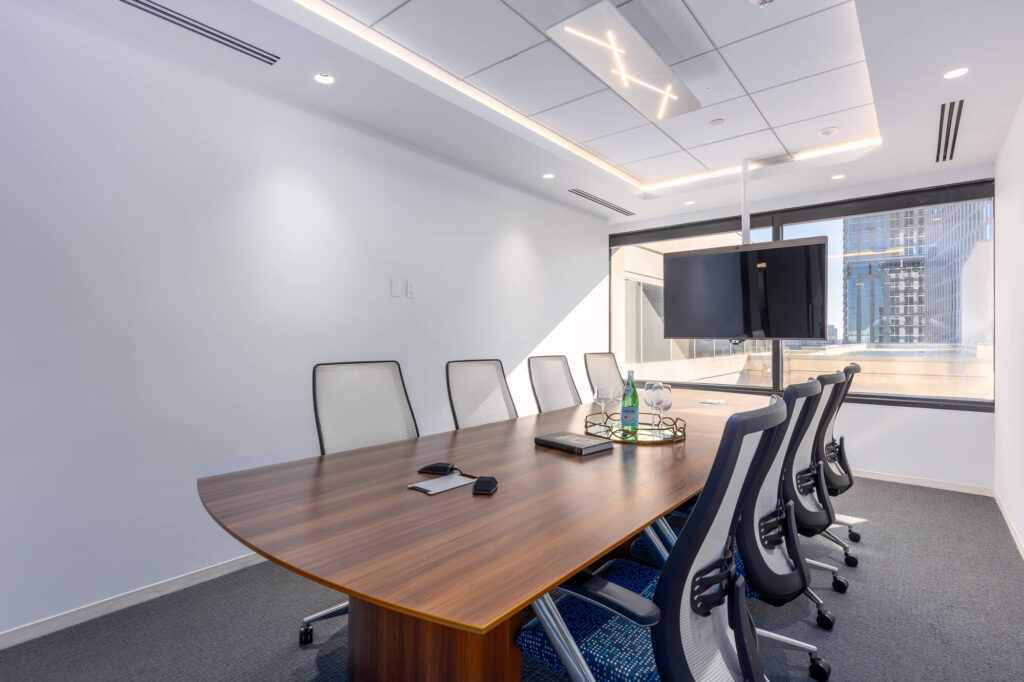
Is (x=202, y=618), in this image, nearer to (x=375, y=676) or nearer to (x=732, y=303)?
(x=375, y=676)

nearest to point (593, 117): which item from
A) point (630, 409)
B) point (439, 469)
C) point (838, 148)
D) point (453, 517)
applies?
point (838, 148)

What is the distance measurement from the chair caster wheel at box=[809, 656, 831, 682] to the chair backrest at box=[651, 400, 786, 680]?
987 mm

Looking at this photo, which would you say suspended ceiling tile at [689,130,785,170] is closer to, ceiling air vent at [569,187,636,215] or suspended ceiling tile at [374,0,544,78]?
ceiling air vent at [569,187,636,215]

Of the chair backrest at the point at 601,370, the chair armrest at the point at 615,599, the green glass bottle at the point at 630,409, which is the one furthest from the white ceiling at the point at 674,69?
the chair armrest at the point at 615,599

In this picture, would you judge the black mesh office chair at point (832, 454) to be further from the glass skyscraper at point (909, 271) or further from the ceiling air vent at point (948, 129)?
the glass skyscraper at point (909, 271)

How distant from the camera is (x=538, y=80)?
10.9 feet

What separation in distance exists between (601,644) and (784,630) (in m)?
1.57

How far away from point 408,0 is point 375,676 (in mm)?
2964

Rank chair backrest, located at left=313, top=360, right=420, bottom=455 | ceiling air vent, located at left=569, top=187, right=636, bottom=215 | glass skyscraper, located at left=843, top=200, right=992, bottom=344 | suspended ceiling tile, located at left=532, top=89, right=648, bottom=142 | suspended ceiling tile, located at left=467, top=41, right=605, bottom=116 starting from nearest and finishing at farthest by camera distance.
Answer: chair backrest, located at left=313, top=360, right=420, bottom=455 → suspended ceiling tile, located at left=467, top=41, right=605, bottom=116 → suspended ceiling tile, located at left=532, top=89, right=648, bottom=142 → glass skyscraper, located at left=843, top=200, right=992, bottom=344 → ceiling air vent, located at left=569, top=187, right=636, bottom=215

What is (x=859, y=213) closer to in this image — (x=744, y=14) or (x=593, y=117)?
(x=593, y=117)

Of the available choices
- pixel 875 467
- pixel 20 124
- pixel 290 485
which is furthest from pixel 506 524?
pixel 875 467

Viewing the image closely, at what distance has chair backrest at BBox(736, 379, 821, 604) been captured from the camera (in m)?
1.64

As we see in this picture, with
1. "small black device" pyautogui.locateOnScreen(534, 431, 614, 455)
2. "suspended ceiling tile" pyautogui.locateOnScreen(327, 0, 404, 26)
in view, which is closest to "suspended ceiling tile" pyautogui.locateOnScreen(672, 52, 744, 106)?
"suspended ceiling tile" pyautogui.locateOnScreen(327, 0, 404, 26)

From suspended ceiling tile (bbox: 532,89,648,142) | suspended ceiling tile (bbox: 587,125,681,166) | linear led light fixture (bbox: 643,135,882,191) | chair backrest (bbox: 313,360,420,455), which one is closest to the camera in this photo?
chair backrest (bbox: 313,360,420,455)
